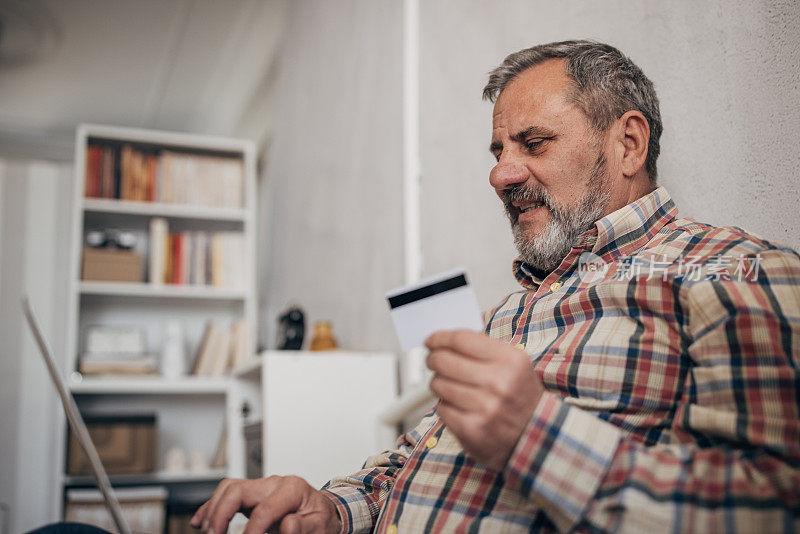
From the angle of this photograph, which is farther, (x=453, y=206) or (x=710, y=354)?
(x=453, y=206)

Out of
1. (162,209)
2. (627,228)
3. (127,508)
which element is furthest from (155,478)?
(627,228)

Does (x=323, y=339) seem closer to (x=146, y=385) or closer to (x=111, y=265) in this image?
(x=146, y=385)

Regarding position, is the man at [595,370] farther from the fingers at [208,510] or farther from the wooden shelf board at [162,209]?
the wooden shelf board at [162,209]

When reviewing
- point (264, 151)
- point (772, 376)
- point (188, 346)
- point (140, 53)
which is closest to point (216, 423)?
point (188, 346)

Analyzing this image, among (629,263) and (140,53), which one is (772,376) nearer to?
(629,263)

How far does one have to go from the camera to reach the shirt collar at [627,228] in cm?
103

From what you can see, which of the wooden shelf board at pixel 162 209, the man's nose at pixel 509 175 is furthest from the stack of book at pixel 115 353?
the man's nose at pixel 509 175

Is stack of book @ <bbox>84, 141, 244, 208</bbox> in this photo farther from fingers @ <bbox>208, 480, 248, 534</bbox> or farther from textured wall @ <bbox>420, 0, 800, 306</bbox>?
fingers @ <bbox>208, 480, 248, 534</bbox>

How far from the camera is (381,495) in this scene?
1.08m

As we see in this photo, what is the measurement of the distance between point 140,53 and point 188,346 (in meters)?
1.73

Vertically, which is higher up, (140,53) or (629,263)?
(140,53)

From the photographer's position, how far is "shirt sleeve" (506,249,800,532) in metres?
0.66

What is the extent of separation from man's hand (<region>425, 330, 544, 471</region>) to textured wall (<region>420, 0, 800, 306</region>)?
0.53m

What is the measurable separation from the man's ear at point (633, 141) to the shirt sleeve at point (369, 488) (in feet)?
1.63
